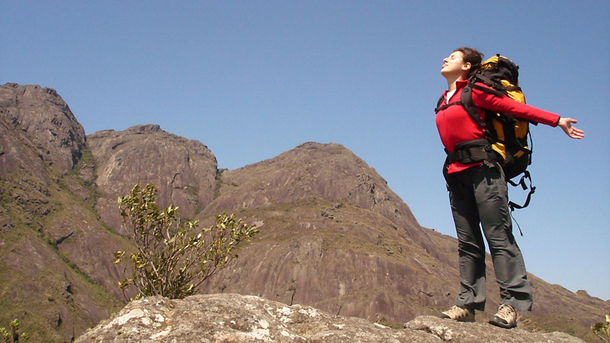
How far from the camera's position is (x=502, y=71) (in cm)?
588

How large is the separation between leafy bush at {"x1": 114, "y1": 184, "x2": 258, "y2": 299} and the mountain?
88.5 m

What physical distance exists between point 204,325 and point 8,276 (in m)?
118

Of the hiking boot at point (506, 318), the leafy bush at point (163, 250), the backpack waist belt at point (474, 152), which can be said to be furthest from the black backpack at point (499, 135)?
the leafy bush at point (163, 250)

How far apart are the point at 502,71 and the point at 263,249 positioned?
469 ft

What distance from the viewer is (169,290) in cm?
750

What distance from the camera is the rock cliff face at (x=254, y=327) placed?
3.99m

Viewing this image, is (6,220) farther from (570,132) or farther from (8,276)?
(570,132)

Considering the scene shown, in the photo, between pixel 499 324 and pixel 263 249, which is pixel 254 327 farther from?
pixel 263 249

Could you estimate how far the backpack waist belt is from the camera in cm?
550

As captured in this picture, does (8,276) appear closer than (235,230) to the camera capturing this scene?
No

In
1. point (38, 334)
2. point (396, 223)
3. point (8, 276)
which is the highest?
point (396, 223)

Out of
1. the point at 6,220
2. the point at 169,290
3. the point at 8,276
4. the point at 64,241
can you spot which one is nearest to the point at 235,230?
the point at 169,290

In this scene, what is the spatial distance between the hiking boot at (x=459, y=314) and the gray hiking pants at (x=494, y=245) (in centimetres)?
9

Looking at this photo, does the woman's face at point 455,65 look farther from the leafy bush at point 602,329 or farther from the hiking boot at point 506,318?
the leafy bush at point 602,329
